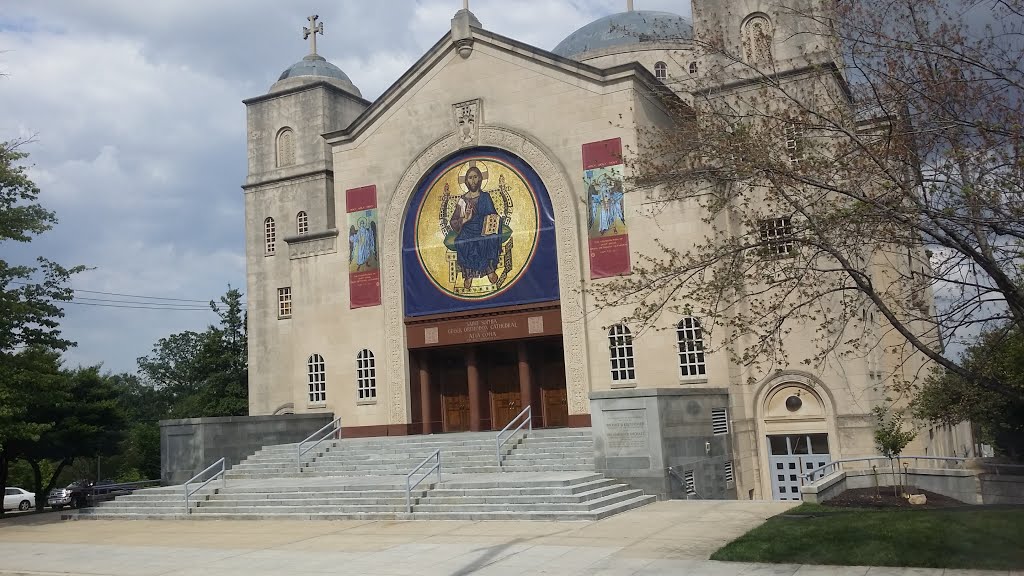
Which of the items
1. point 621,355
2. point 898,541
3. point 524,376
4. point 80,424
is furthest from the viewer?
point 80,424

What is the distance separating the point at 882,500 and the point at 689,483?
4636mm

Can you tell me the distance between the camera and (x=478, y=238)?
101 ft

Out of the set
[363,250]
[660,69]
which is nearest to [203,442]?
[363,250]

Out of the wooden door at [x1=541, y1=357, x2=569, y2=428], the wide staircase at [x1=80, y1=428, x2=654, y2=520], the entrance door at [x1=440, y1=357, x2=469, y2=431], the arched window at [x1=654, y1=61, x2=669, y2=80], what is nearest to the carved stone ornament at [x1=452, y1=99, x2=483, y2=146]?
the entrance door at [x1=440, y1=357, x2=469, y2=431]

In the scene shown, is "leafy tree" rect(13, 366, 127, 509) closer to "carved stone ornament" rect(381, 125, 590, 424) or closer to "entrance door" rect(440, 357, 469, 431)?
"carved stone ornament" rect(381, 125, 590, 424)

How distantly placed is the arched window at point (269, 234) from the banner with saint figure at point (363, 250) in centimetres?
559

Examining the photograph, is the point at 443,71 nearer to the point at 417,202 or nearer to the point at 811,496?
the point at 417,202

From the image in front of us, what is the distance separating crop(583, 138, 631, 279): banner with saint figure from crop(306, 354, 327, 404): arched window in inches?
441

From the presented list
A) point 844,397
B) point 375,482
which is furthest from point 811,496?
point 375,482

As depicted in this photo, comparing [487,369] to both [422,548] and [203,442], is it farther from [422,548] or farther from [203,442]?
[422,548]

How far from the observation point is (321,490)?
72.6 feet

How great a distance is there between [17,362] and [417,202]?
45.5ft

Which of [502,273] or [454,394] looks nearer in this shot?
[502,273]

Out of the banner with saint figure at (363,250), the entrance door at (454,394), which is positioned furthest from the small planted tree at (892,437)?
the banner with saint figure at (363,250)
